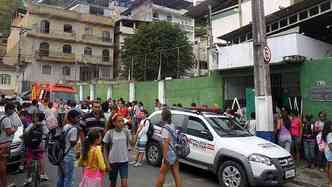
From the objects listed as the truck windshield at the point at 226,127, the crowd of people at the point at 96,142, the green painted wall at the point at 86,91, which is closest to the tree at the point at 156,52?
the green painted wall at the point at 86,91

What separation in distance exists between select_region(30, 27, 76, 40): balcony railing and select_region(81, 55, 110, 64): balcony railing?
318cm

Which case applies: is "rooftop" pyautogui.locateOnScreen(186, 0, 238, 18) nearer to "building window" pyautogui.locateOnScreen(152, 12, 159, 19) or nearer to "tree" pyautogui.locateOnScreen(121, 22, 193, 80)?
"tree" pyautogui.locateOnScreen(121, 22, 193, 80)

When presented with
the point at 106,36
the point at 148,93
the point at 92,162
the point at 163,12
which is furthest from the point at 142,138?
the point at 163,12

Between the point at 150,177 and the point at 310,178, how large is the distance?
4.27 meters

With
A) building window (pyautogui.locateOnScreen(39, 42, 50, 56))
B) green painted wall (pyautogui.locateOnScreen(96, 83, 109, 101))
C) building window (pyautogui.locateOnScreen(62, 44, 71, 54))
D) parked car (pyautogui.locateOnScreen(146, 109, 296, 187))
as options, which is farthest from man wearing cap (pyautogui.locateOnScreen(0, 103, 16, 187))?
building window (pyautogui.locateOnScreen(62, 44, 71, 54))

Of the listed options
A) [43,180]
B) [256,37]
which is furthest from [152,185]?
[256,37]

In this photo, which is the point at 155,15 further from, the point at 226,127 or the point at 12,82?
the point at 226,127

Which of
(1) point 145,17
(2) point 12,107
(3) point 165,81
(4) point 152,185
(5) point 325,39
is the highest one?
(1) point 145,17

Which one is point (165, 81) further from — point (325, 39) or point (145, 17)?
point (145, 17)

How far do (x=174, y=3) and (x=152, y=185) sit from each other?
5655 cm

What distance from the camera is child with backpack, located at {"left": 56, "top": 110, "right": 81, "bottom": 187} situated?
6.48m

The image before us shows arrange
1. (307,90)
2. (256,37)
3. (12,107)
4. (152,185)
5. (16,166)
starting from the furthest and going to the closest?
(307,90) < (256,37) < (16,166) < (152,185) < (12,107)

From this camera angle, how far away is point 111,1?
2717 inches

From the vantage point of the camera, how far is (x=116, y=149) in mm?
6488
